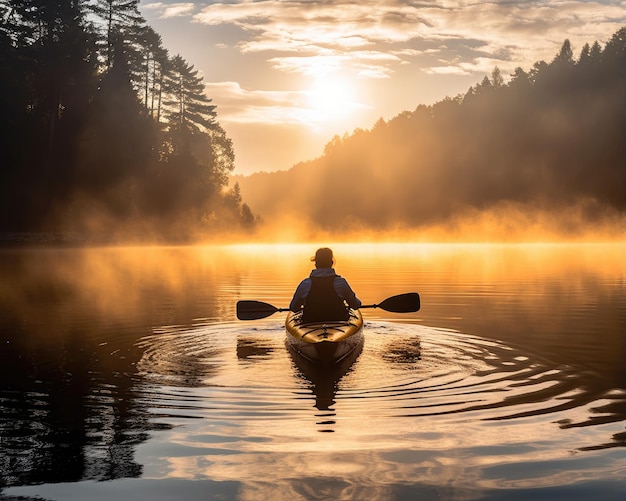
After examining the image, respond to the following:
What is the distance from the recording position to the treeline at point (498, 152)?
427 feet

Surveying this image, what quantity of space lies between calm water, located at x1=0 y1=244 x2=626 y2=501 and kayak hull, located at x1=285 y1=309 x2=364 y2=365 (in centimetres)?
30

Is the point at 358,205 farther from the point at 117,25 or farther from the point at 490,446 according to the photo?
the point at 490,446

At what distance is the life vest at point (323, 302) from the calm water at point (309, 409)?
2.64ft

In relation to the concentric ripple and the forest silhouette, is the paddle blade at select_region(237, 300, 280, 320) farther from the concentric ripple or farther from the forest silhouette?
the forest silhouette

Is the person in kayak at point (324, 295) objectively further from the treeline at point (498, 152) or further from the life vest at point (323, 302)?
the treeline at point (498, 152)

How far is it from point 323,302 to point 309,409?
4199 mm

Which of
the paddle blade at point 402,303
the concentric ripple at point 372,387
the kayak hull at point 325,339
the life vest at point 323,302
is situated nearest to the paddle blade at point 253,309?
the concentric ripple at point 372,387

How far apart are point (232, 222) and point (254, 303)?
73.9 metres

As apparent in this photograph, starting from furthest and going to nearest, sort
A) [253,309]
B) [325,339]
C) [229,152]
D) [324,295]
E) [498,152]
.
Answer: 1. [498,152]
2. [229,152]
3. [253,309]
4. [324,295]
5. [325,339]

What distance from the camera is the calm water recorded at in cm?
653

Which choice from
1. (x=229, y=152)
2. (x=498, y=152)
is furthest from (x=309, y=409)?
(x=498, y=152)

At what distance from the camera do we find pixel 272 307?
16.1 metres

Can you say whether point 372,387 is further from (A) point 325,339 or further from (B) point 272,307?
(B) point 272,307

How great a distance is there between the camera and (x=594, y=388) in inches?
407
